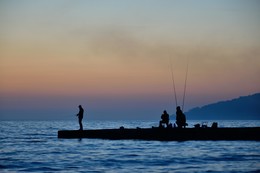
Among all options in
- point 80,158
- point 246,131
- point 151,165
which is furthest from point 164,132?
point 151,165

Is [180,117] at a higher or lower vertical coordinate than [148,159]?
higher

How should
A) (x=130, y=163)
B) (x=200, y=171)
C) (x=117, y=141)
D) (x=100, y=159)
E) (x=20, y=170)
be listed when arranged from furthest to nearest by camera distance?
(x=117, y=141) → (x=100, y=159) → (x=130, y=163) → (x=20, y=170) → (x=200, y=171)

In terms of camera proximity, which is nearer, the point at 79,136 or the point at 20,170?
the point at 20,170

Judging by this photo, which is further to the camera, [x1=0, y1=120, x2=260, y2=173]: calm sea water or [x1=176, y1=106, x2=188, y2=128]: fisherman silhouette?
[x1=176, y1=106, x2=188, y2=128]: fisherman silhouette

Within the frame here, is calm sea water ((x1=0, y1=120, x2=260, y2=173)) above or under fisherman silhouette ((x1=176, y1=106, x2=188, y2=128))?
under

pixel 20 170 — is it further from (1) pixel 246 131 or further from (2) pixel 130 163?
(1) pixel 246 131

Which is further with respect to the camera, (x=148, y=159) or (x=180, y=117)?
(x=180, y=117)

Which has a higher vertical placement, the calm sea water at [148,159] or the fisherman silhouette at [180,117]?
the fisherman silhouette at [180,117]

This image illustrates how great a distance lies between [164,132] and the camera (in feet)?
93.9

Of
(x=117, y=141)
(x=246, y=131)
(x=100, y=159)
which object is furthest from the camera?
(x=117, y=141)

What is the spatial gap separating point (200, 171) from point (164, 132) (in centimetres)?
1274

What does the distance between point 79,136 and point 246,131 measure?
12.1 metres

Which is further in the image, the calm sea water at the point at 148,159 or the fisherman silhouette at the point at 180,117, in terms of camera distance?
the fisherman silhouette at the point at 180,117

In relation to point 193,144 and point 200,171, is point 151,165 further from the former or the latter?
point 193,144
